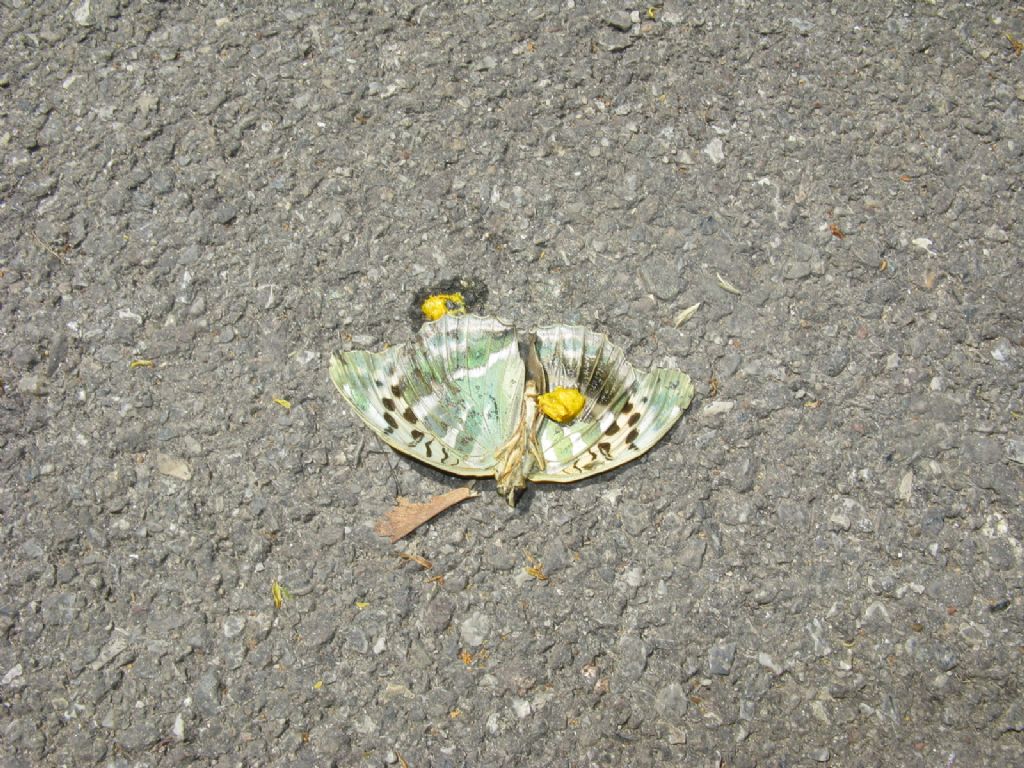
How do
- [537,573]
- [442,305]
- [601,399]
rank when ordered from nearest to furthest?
[537,573] → [601,399] → [442,305]

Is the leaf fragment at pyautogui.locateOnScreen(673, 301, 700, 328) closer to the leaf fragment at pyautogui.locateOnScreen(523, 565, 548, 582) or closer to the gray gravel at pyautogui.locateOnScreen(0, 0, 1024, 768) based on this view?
the gray gravel at pyautogui.locateOnScreen(0, 0, 1024, 768)

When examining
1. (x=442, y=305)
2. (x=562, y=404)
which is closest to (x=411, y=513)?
(x=562, y=404)

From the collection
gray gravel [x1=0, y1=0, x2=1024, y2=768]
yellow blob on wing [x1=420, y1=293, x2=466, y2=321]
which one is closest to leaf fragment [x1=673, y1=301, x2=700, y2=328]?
gray gravel [x1=0, y1=0, x2=1024, y2=768]

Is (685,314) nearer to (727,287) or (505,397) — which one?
(727,287)

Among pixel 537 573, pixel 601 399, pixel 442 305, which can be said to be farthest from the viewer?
pixel 442 305

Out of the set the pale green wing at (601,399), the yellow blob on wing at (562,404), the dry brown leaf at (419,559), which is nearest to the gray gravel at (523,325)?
the dry brown leaf at (419,559)

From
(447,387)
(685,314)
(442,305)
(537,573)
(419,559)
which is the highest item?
(442,305)

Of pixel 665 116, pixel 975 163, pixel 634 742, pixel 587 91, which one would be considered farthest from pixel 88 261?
pixel 975 163
